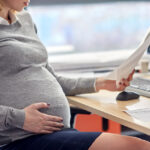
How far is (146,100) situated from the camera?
1.65 meters

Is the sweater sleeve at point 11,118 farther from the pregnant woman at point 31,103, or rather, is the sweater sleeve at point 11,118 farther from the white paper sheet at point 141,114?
the white paper sheet at point 141,114

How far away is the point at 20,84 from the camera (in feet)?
4.91

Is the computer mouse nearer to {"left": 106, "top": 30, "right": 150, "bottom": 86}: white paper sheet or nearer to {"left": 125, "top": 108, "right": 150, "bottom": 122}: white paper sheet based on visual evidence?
{"left": 106, "top": 30, "right": 150, "bottom": 86}: white paper sheet

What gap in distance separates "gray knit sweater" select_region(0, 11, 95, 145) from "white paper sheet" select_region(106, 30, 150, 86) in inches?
9.5

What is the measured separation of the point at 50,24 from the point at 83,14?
0.80 feet

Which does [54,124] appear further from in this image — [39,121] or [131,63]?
[131,63]

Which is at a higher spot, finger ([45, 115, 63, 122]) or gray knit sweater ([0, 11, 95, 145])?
gray knit sweater ([0, 11, 95, 145])

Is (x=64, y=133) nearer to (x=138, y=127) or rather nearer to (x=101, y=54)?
(x=138, y=127)

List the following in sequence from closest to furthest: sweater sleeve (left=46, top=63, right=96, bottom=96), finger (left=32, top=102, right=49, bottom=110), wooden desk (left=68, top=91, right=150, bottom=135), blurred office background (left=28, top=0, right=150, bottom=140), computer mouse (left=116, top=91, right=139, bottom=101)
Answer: wooden desk (left=68, top=91, right=150, bottom=135) → finger (left=32, top=102, right=49, bottom=110) → computer mouse (left=116, top=91, right=139, bottom=101) → sweater sleeve (left=46, top=63, right=96, bottom=96) → blurred office background (left=28, top=0, right=150, bottom=140)

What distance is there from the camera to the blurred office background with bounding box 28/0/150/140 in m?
2.65

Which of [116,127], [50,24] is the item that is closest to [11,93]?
[116,127]

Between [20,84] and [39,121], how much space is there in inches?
6.8

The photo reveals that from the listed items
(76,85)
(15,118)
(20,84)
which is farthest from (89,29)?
(15,118)

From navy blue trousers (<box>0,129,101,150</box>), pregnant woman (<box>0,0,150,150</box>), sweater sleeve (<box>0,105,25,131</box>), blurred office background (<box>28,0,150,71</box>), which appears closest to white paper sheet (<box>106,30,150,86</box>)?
pregnant woman (<box>0,0,150,150</box>)
